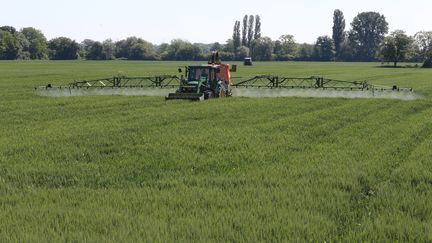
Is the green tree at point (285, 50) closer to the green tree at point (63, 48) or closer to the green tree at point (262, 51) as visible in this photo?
the green tree at point (262, 51)

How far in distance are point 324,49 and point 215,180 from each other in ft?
576

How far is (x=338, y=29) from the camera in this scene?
184 meters

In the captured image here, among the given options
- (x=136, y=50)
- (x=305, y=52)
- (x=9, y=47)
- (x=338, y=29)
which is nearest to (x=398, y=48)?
(x=338, y=29)

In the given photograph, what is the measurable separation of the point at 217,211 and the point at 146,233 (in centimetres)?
130

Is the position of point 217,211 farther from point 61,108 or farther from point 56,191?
point 61,108

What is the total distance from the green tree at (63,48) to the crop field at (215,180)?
154877 mm

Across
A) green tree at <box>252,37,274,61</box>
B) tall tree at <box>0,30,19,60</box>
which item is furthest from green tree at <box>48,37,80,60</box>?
green tree at <box>252,37,274,61</box>

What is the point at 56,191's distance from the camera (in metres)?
8.41

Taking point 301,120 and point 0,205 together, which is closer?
point 0,205

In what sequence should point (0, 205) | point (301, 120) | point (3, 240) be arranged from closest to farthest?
point (3, 240) → point (0, 205) → point (301, 120)

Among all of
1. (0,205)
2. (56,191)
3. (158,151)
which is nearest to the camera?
(0,205)

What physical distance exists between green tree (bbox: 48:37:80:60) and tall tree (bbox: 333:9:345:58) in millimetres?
94115

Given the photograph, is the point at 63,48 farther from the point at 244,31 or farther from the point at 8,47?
the point at 244,31

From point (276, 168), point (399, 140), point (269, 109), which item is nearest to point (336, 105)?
point (269, 109)
